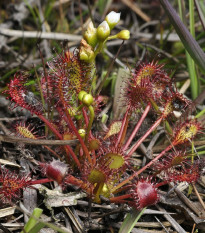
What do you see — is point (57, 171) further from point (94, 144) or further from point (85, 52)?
point (85, 52)

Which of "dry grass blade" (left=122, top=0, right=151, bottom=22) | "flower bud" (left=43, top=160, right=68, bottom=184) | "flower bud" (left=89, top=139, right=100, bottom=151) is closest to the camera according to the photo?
"flower bud" (left=43, top=160, right=68, bottom=184)

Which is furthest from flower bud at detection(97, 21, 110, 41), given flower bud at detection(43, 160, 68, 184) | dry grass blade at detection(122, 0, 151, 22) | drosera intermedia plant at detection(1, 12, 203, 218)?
dry grass blade at detection(122, 0, 151, 22)

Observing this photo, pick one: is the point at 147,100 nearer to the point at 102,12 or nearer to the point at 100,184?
the point at 100,184

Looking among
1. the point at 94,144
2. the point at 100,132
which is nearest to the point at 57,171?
the point at 94,144

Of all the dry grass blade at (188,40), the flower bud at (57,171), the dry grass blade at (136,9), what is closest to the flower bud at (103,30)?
the dry grass blade at (188,40)

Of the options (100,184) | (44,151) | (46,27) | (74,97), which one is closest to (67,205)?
(100,184)

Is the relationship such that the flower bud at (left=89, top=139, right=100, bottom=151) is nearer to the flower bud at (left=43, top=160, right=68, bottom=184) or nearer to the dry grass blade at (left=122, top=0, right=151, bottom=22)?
the flower bud at (left=43, top=160, right=68, bottom=184)

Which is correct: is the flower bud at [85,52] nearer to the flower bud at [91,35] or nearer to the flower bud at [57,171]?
the flower bud at [91,35]
